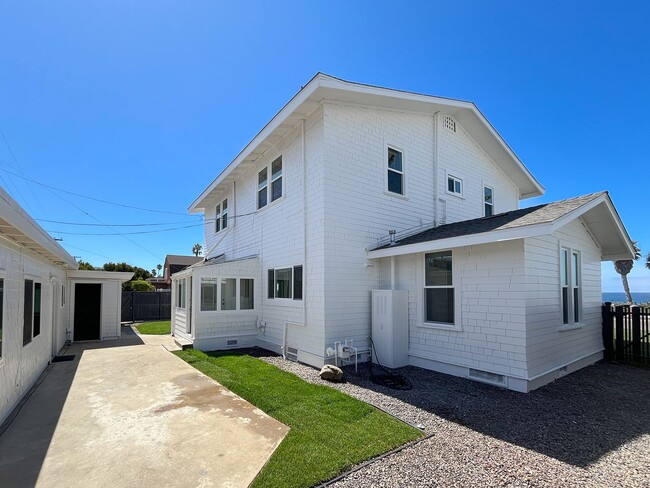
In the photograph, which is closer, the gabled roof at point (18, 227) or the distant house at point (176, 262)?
the gabled roof at point (18, 227)

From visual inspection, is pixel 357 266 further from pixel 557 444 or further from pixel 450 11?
pixel 450 11

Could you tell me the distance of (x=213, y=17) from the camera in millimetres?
8633

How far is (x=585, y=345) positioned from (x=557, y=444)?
5542 millimetres

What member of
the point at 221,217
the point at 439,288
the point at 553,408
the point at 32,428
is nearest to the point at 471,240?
the point at 439,288

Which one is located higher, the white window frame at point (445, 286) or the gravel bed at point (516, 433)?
the white window frame at point (445, 286)

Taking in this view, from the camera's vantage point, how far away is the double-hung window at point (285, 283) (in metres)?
8.95

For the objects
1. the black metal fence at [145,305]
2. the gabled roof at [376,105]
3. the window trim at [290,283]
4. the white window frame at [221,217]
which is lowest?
the black metal fence at [145,305]

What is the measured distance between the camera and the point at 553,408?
17.1ft

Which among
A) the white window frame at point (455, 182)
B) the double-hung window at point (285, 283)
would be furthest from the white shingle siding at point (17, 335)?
the white window frame at point (455, 182)

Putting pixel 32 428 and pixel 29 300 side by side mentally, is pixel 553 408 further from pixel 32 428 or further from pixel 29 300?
pixel 29 300

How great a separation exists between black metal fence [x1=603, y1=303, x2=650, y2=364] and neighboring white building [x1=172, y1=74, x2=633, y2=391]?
345 mm

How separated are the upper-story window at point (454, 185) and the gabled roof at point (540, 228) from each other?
10.3 feet

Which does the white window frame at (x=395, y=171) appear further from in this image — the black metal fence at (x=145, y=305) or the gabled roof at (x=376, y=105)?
the black metal fence at (x=145, y=305)

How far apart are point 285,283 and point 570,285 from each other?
7.03m
